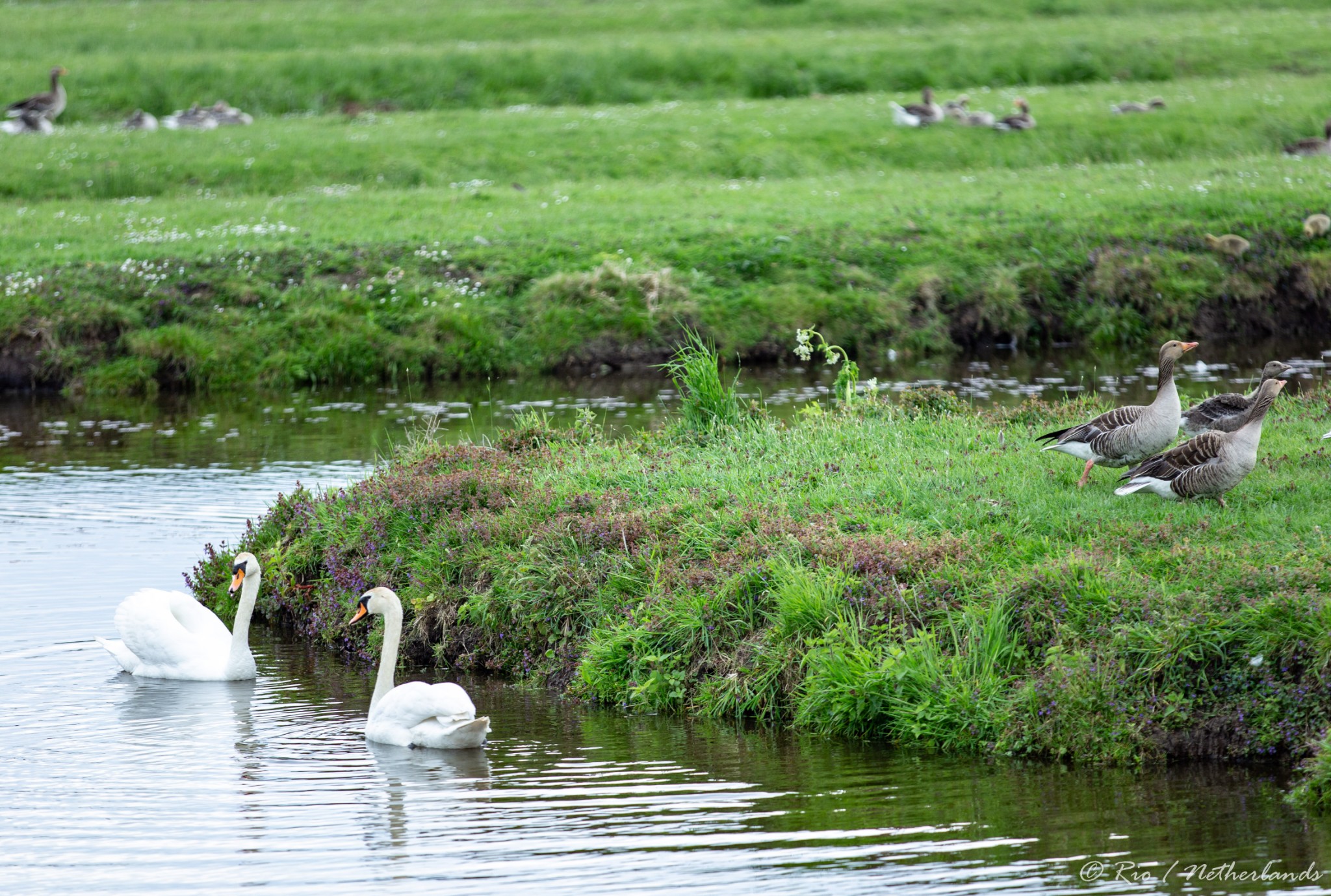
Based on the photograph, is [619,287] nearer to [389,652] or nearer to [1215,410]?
[1215,410]

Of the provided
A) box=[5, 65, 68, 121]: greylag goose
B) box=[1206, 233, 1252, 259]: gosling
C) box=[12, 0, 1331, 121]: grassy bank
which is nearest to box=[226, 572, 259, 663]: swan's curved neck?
box=[1206, 233, 1252, 259]: gosling

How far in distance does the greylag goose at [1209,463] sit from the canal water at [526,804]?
9.26ft

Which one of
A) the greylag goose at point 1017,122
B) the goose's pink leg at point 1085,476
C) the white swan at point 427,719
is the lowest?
the white swan at point 427,719

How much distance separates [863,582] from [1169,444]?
11.3 feet

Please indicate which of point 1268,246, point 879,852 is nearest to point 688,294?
point 1268,246

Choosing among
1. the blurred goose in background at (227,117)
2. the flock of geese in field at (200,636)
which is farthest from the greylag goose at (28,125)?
the flock of geese in field at (200,636)

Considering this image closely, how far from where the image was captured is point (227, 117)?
41.6 meters

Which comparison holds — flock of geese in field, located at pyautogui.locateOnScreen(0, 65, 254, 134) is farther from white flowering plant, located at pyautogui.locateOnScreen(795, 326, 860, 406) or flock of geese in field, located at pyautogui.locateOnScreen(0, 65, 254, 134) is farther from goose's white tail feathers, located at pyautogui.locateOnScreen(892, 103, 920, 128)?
white flowering plant, located at pyautogui.locateOnScreen(795, 326, 860, 406)

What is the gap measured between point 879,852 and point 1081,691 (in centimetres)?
216

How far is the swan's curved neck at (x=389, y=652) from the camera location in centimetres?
1105

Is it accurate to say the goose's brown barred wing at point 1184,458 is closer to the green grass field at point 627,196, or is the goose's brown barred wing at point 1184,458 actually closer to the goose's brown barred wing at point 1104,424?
the goose's brown barred wing at point 1104,424

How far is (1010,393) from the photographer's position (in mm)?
23344

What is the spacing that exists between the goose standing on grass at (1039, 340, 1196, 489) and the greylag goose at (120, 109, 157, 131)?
1370 inches

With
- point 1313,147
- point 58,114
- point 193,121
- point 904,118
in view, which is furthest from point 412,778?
point 58,114
